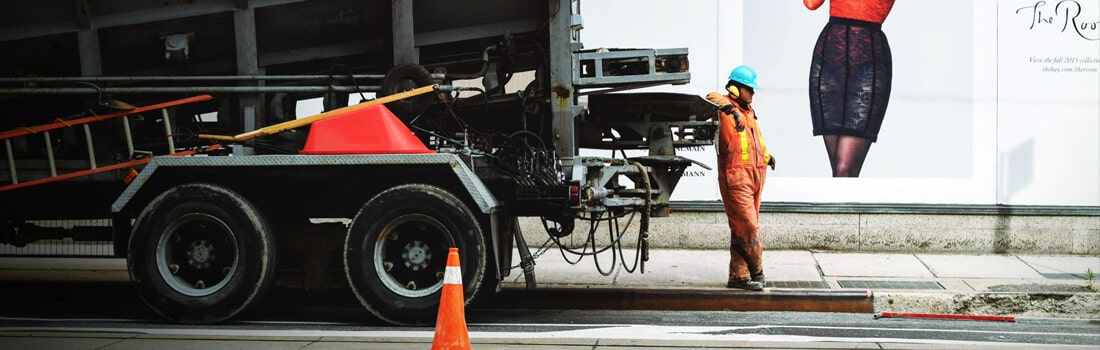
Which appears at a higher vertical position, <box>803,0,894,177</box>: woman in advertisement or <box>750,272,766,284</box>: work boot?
Answer: <box>803,0,894,177</box>: woman in advertisement

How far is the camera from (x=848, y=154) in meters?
11.3

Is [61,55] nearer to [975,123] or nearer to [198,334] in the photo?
[198,334]

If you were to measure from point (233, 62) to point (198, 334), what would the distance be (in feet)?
7.38

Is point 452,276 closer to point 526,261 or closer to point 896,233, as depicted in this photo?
point 526,261

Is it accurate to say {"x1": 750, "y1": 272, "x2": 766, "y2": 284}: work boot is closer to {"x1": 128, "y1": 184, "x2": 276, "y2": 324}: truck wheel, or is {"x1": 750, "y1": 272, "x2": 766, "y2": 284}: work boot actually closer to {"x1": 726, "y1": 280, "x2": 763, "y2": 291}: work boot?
{"x1": 726, "y1": 280, "x2": 763, "y2": 291}: work boot

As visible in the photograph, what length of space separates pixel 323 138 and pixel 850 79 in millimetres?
5827

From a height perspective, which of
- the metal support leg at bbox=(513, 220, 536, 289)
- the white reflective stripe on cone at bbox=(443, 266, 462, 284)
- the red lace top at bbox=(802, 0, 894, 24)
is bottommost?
the metal support leg at bbox=(513, 220, 536, 289)

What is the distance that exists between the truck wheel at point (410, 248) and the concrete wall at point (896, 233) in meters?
3.74

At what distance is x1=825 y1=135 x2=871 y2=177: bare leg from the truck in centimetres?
297

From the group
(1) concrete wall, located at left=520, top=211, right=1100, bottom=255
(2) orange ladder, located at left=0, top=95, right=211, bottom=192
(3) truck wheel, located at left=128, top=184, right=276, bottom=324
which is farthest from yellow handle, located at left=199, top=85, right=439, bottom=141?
(1) concrete wall, located at left=520, top=211, right=1100, bottom=255

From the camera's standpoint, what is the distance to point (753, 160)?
8.51 m

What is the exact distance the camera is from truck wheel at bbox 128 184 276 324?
7.62m

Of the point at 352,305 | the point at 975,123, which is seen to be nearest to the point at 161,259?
the point at 352,305

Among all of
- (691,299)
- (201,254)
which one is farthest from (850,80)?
(201,254)
